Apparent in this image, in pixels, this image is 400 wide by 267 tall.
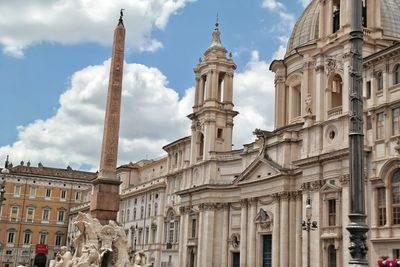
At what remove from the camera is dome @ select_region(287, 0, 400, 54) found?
46.9m

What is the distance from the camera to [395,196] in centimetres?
3434

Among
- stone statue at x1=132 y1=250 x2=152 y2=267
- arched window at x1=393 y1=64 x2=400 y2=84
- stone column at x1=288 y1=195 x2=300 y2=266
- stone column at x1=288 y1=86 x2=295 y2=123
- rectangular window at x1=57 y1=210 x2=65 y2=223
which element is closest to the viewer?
stone statue at x1=132 y1=250 x2=152 y2=267

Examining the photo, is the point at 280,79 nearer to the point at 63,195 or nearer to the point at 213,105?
the point at 213,105

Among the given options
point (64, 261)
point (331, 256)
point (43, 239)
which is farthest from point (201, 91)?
point (43, 239)

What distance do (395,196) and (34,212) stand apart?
70.1m

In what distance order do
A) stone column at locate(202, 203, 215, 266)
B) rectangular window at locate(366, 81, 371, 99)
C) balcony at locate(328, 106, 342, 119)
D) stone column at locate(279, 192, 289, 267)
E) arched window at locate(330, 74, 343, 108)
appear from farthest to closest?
stone column at locate(202, 203, 215, 266) → stone column at locate(279, 192, 289, 267) → arched window at locate(330, 74, 343, 108) → balcony at locate(328, 106, 342, 119) → rectangular window at locate(366, 81, 371, 99)

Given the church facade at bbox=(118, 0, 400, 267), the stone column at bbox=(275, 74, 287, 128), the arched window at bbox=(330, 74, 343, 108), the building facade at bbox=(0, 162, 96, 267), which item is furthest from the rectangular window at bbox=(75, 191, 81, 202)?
the arched window at bbox=(330, 74, 343, 108)

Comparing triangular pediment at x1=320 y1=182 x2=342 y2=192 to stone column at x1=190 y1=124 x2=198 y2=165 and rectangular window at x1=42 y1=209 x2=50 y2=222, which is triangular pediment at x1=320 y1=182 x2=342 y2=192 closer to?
stone column at x1=190 y1=124 x2=198 y2=165

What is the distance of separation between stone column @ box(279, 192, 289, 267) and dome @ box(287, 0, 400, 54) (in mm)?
13400

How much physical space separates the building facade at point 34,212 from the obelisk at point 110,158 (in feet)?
201

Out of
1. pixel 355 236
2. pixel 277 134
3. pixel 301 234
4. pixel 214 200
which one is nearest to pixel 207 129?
pixel 214 200

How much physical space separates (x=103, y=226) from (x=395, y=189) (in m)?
16.7

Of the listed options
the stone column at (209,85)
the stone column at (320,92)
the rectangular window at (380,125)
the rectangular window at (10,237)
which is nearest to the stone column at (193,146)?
the stone column at (209,85)

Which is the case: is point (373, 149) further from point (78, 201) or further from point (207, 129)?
point (78, 201)
